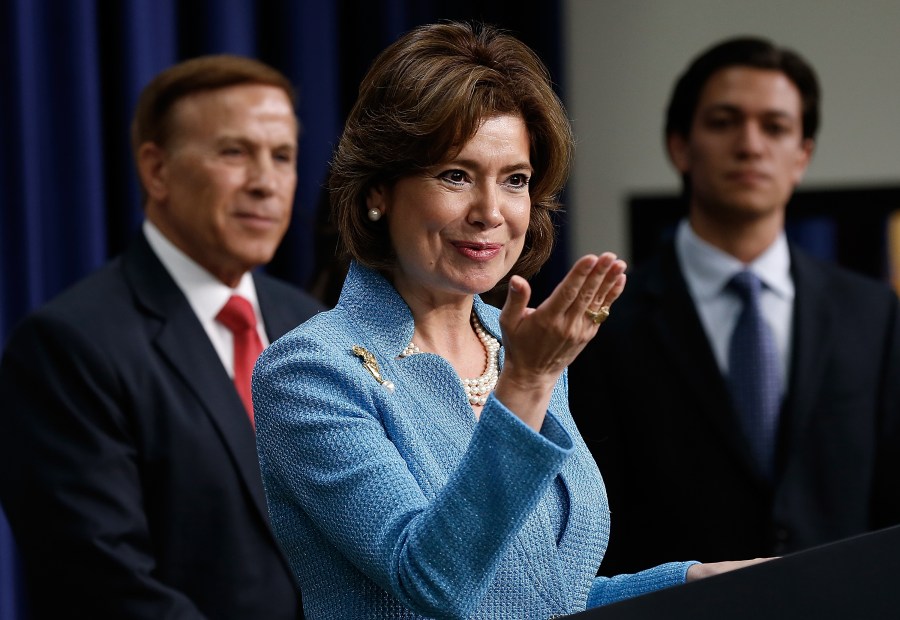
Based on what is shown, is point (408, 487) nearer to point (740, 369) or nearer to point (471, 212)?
point (471, 212)

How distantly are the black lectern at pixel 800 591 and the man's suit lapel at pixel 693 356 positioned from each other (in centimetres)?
123

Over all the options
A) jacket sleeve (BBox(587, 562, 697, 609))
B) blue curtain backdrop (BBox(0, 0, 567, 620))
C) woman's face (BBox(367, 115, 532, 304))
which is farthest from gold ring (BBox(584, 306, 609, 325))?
blue curtain backdrop (BBox(0, 0, 567, 620))

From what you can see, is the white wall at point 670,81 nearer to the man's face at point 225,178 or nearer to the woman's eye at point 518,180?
the man's face at point 225,178

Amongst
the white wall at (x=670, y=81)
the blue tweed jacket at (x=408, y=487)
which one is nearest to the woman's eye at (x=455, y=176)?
the blue tweed jacket at (x=408, y=487)

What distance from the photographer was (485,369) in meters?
1.21

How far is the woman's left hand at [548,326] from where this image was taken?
3.10ft

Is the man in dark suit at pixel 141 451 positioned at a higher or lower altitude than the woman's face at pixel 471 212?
lower

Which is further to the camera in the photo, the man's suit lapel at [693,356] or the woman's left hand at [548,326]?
the man's suit lapel at [693,356]

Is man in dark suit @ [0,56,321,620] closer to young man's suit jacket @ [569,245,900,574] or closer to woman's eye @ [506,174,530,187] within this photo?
young man's suit jacket @ [569,245,900,574]

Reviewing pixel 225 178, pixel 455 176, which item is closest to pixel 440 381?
pixel 455 176

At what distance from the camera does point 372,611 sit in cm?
109

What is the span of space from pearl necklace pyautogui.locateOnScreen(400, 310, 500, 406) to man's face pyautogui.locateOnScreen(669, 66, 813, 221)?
3.91 ft

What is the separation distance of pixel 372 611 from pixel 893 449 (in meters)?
1.39

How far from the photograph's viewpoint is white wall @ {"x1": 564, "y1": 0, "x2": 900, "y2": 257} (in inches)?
149
